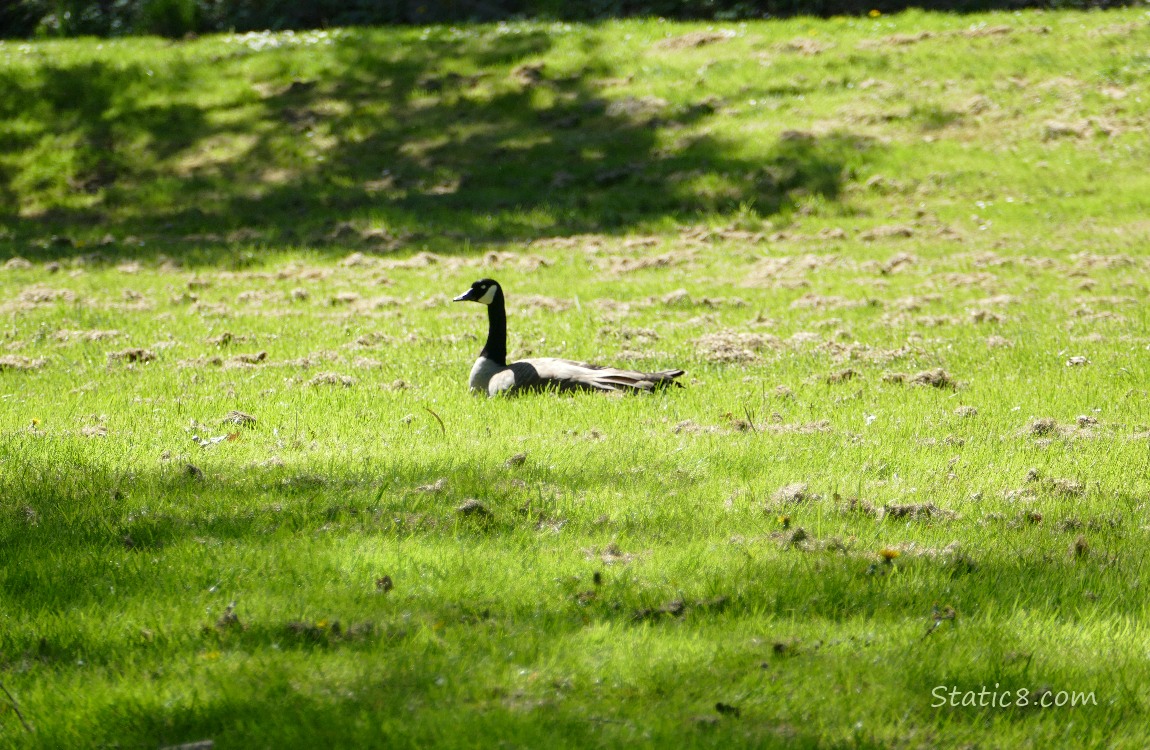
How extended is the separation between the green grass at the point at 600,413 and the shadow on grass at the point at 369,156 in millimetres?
126

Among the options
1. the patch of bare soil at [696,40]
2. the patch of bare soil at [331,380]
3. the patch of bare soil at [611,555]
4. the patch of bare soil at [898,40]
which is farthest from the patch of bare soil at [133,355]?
the patch of bare soil at [898,40]

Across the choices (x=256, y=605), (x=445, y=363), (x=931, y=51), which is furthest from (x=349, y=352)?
Answer: (x=931, y=51)

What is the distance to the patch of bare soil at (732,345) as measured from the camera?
1097 centimetres

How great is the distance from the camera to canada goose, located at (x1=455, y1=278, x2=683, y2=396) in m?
9.53

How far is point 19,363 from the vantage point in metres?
11.1

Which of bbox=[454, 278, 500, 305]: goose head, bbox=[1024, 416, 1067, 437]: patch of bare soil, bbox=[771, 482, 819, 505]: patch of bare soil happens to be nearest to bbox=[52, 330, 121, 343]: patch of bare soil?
bbox=[454, 278, 500, 305]: goose head

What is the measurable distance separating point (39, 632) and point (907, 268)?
1268 centimetres

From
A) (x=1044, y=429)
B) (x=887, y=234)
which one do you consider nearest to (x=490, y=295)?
(x=1044, y=429)

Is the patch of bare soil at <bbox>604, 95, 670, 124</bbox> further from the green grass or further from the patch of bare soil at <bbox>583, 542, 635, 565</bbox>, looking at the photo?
the patch of bare soil at <bbox>583, 542, 635, 565</bbox>

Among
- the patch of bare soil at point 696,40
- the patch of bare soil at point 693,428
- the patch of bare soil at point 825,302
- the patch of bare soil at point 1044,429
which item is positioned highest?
the patch of bare soil at point 696,40

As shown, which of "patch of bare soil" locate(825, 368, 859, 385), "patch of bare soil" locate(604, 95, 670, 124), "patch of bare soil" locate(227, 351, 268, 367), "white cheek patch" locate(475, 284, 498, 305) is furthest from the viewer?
"patch of bare soil" locate(604, 95, 670, 124)

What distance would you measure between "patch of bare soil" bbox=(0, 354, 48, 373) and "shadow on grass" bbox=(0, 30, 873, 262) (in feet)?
20.2

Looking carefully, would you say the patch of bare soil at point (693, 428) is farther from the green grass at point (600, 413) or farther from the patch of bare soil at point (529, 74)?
the patch of bare soil at point (529, 74)

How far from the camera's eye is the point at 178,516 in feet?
21.0
